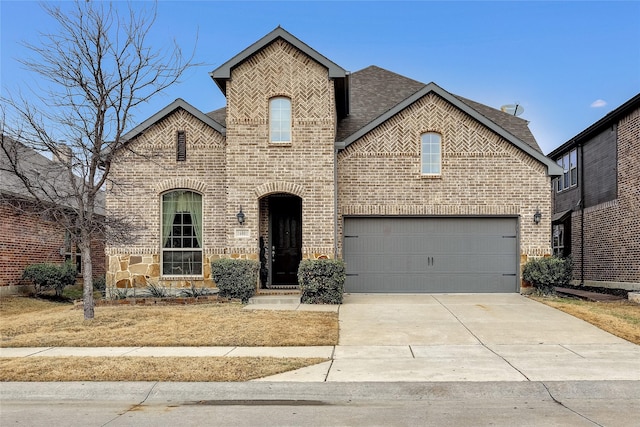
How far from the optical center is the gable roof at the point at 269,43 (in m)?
15.5

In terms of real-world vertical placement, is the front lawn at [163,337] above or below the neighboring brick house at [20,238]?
below

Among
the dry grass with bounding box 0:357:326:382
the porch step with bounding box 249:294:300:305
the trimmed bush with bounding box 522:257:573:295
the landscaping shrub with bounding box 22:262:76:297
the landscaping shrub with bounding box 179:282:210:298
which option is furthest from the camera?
the landscaping shrub with bounding box 22:262:76:297

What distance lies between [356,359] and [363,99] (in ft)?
42.2

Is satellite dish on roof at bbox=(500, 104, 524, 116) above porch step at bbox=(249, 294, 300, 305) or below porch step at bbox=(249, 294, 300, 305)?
above

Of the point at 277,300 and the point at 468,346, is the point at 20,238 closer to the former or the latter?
the point at 277,300

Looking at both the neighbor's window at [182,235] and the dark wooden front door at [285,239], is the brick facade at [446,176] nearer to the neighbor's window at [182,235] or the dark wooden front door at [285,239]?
the dark wooden front door at [285,239]

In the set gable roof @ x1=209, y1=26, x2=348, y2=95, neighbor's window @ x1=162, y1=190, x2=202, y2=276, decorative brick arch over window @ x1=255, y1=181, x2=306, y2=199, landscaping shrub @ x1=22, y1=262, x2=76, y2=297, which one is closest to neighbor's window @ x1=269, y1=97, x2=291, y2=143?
decorative brick arch over window @ x1=255, y1=181, x2=306, y2=199

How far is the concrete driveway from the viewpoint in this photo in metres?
7.75

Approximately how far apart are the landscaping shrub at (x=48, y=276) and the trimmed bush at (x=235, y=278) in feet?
24.1

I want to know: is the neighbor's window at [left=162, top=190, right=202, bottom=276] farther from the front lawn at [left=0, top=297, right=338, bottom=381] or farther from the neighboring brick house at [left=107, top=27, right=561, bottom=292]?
the front lawn at [left=0, top=297, right=338, bottom=381]

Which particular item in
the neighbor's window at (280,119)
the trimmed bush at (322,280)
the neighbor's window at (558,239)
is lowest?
the trimmed bush at (322,280)

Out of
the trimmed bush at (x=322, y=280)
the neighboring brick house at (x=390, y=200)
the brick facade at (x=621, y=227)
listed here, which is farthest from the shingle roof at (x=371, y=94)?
the brick facade at (x=621, y=227)

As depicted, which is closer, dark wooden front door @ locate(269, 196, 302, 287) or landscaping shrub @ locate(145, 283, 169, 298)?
landscaping shrub @ locate(145, 283, 169, 298)

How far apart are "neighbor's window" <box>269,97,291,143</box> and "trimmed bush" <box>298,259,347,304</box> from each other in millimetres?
3508
